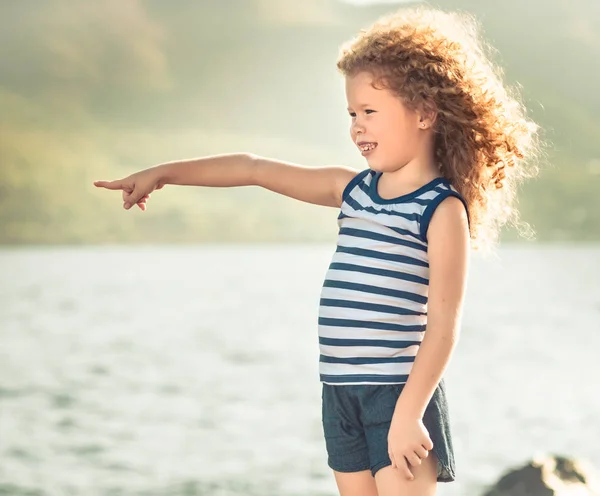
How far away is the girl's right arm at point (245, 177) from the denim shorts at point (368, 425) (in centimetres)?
47

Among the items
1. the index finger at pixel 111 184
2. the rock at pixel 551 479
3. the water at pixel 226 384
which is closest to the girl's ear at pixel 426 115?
the index finger at pixel 111 184

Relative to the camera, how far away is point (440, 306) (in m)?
1.93

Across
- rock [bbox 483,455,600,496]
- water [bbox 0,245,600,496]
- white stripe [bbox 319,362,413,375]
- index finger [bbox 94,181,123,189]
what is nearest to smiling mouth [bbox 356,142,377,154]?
white stripe [bbox 319,362,413,375]

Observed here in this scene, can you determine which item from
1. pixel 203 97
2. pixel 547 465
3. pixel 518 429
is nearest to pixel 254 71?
pixel 203 97

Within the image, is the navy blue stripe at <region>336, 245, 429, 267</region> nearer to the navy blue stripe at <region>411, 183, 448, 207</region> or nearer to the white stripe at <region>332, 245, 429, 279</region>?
the white stripe at <region>332, 245, 429, 279</region>

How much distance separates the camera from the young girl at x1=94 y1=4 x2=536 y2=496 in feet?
6.41

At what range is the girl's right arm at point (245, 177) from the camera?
7.43 feet

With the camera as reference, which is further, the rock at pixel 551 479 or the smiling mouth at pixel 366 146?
the rock at pixel 551 479

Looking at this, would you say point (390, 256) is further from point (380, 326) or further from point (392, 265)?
point (380, 326)

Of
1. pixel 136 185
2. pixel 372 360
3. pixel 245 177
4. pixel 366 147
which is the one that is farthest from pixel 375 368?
pixel 136 185

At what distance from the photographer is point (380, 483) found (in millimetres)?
2012

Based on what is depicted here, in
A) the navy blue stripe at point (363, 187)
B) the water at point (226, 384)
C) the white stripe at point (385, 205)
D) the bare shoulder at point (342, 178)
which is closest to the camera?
the white stripe at point (385, 205)

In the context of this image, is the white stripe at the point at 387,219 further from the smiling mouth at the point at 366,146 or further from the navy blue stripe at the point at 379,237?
the smiling mouth at the point at 366,146

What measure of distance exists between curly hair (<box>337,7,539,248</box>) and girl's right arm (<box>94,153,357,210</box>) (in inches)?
10.8
